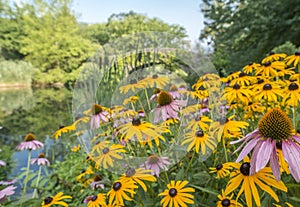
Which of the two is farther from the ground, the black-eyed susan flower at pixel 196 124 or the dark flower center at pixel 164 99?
the dark flower center at pixel 164 99

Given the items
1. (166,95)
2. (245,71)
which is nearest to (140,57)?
(166,95)

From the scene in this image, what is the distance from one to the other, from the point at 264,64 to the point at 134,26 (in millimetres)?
4897

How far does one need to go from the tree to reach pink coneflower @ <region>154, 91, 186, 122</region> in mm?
4234

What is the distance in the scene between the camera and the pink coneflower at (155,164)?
0.71 metres

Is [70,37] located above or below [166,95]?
above

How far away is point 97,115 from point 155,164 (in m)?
0.24

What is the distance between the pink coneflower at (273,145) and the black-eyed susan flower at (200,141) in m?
0.25

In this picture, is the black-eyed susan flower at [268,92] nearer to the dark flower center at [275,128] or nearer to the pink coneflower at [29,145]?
the dark flower center at [275,128]

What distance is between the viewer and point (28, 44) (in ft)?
61.7

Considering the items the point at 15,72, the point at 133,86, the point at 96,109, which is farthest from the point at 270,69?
the point at 15,72

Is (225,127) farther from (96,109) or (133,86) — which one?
(96,109)

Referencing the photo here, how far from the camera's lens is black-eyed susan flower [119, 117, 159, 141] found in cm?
67

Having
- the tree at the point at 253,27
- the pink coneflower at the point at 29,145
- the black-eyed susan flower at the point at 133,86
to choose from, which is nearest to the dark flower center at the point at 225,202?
the black-eyed susan flower at the point at 133,86

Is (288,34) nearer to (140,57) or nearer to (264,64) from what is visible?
(264,64)
